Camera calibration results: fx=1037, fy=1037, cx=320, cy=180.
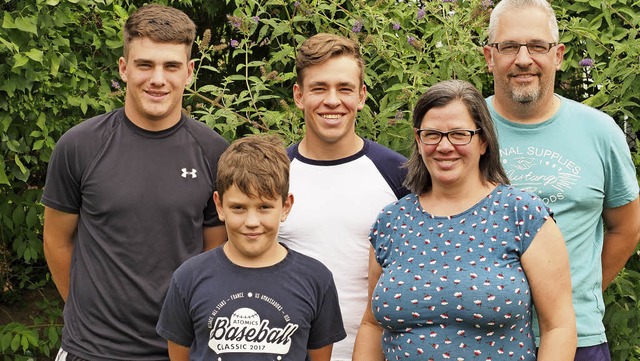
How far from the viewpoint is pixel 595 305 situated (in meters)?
3.90

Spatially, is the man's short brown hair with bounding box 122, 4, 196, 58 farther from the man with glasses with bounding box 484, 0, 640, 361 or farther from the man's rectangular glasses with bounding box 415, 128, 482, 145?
the man with glasses with bounding box 484, 0, 640, 361

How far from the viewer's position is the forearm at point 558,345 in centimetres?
346

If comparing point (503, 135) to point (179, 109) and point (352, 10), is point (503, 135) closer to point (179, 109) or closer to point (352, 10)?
point (179, 109)

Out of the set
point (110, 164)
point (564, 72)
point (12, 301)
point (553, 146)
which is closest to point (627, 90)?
point (564, 72)

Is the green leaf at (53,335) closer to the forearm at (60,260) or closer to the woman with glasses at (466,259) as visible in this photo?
the forearm at (60,260)

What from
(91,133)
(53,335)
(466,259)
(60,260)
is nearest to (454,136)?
(466,259)

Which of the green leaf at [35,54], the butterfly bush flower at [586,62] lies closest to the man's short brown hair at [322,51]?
the butterfly bush flower at [586,62]

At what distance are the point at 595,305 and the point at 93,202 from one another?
192 cm

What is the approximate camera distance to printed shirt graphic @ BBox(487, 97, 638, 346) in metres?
3.84

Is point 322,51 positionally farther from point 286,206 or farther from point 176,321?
point 176,321

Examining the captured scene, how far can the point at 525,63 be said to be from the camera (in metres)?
3.94

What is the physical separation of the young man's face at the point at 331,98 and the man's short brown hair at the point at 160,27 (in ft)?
1.64

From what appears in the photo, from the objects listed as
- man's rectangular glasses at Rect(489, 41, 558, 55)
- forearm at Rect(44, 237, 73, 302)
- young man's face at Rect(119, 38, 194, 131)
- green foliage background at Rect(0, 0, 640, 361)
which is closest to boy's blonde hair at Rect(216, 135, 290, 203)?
young man's face at Rect(119, 38, 194, 131)

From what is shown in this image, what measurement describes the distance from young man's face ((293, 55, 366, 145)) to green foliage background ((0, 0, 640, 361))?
30.5 inches
